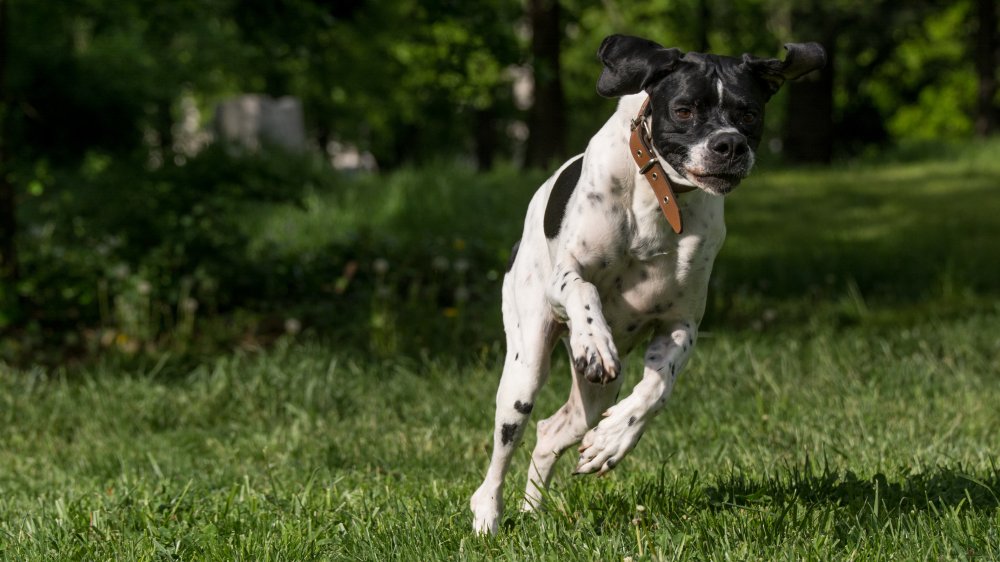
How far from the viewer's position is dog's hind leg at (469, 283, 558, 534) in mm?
3668

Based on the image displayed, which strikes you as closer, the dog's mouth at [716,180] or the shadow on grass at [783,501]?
the dog's mouth at [716,180]

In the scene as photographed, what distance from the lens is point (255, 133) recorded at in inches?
632

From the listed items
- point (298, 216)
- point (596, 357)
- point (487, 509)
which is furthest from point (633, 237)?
point (298, 216)

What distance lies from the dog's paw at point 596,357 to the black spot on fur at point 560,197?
0.45 metres

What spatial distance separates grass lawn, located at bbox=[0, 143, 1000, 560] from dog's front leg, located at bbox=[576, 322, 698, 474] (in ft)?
0.81

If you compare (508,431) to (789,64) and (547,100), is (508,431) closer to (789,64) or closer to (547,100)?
(789,64)

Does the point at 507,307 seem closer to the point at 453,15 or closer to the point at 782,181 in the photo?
the point at 453,15

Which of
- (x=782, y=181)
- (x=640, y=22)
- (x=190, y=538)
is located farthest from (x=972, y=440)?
(x=640, y=22)

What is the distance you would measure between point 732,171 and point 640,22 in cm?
2168

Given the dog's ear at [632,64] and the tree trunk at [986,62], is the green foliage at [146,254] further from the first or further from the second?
the tree trunk at [986,62]

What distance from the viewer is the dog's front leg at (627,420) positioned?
334cm

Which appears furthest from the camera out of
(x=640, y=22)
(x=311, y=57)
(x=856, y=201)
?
(x=640, y=22)

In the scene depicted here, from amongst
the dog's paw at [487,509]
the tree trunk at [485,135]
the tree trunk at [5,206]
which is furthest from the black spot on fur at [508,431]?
the tree trunk at [485,135]

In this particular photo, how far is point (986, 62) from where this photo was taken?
2294 cm
